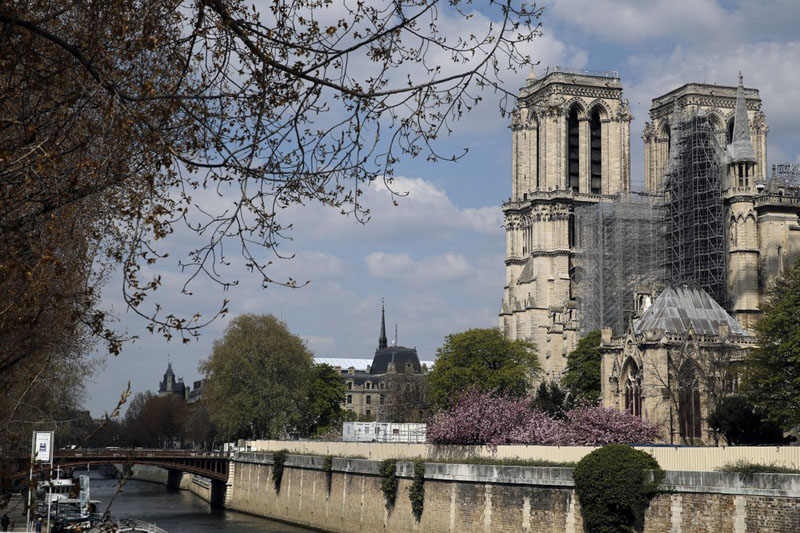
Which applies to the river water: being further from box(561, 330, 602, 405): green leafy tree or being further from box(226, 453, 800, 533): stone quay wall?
box(561, 330, 602, 405): green leafy tree

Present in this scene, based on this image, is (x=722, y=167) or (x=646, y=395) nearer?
(x=646, y=395)

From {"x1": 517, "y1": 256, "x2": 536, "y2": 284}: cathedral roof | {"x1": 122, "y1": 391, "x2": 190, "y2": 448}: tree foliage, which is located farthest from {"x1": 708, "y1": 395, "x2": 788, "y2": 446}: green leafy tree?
{"x1": 122, "y1": 391, "x2": 190, "y2": 448}: tree foliage

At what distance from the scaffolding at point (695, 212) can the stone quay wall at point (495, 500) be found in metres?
31.3

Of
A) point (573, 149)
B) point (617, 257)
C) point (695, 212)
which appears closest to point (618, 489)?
point (695, 212)

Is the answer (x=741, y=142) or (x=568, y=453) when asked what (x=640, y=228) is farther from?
(x=568, y=453)

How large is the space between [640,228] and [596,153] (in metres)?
15.6

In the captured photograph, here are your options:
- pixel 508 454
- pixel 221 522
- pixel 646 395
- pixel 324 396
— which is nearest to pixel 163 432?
pixel 324 396

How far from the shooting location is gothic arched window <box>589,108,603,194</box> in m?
99.9

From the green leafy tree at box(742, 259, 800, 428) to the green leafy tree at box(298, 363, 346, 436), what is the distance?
5509cm

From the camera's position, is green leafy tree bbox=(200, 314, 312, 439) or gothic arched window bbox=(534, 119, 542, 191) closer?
green leafy tree bbox=(200, 314, 312, 439)

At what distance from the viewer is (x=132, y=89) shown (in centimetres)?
1278

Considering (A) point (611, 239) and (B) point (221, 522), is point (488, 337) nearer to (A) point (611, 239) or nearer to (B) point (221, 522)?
(A) point (611, 239)

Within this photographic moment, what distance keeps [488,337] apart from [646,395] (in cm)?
2753

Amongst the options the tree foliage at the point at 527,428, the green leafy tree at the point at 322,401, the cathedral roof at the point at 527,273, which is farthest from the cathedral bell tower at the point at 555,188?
the tree foliage at the point at 527,428
